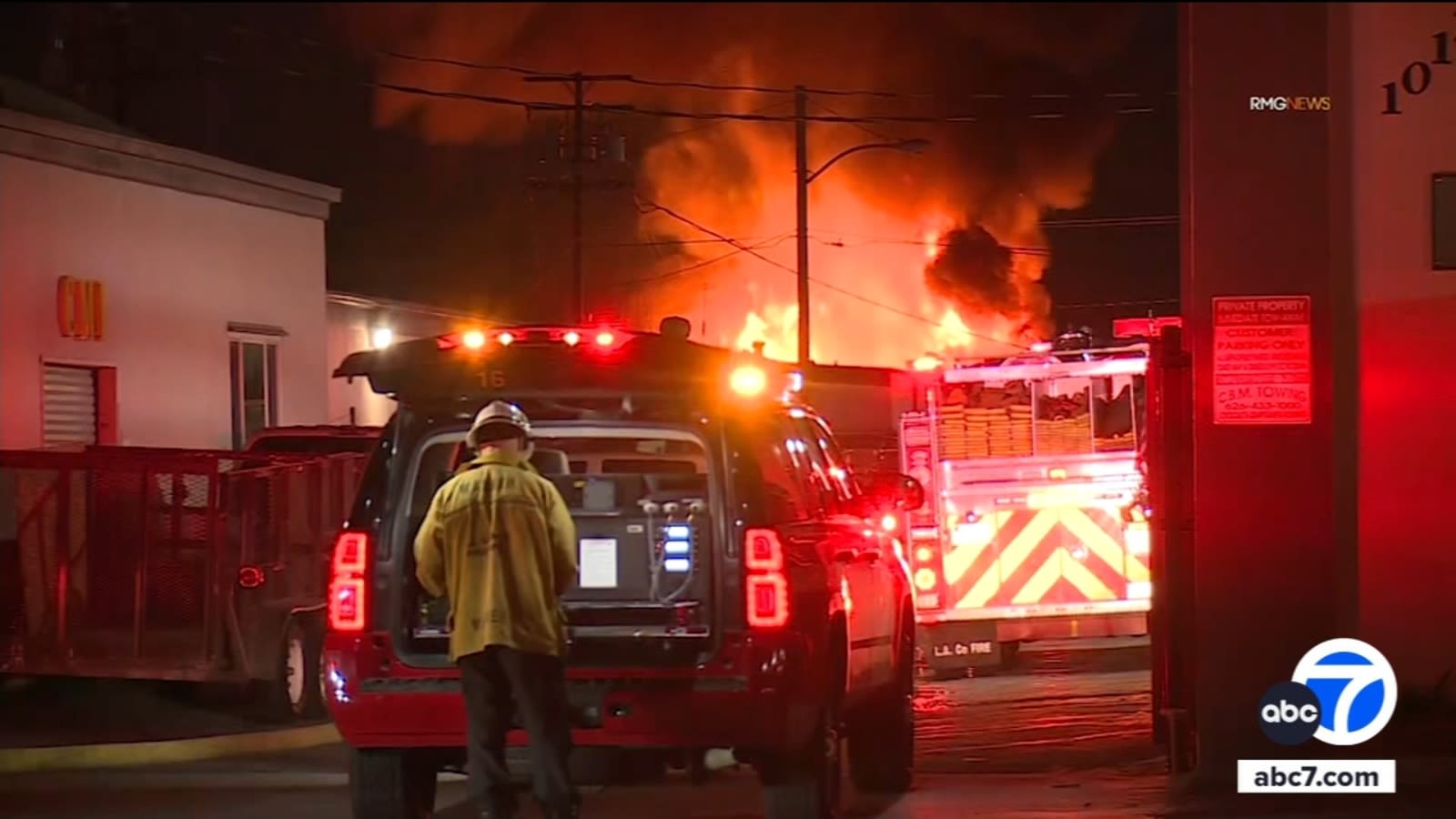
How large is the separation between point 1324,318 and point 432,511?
162 inches

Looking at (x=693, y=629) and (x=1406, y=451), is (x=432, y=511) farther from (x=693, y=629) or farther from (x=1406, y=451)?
(x=1406, y=451)

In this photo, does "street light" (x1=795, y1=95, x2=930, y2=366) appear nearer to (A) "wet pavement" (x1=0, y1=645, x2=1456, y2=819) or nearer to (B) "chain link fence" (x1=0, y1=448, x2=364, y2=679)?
(B) "chain link fence" (x1=0, y1=448, x2=364, y2=679)

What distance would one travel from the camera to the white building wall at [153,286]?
1855 cm

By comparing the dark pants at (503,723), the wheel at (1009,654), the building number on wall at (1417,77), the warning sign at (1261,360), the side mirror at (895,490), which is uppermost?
the building number on wall at (1417,77)

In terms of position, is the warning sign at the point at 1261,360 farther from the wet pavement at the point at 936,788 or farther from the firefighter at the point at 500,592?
the firefighter at the point at 500,592

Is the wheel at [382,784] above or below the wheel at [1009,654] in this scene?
above

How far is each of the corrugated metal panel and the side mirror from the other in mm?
11078

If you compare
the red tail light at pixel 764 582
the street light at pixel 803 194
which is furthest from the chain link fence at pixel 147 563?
the street light at pixel 803 194

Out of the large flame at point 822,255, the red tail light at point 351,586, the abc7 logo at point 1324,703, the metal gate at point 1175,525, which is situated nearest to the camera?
the red tail light at point 351,586

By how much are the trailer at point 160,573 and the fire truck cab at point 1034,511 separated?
4332 millimetres

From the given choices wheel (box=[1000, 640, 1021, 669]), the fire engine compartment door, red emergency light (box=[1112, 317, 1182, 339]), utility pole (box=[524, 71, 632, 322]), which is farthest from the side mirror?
utility pole (box=[524, 71, 632, 322])

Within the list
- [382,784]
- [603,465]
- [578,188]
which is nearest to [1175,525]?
[603,465]

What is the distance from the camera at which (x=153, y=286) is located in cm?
2097

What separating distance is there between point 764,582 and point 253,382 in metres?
17.1
